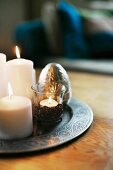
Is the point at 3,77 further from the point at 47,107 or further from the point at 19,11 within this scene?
the point at 19,11

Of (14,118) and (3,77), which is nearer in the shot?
(14,118)

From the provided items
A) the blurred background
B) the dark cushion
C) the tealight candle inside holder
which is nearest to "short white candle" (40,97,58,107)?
the tealight candle inside holder

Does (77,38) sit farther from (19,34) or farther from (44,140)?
(44,140)

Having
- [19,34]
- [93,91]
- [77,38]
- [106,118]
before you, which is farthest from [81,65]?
[106,118]

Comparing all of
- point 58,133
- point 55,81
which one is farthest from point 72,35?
point 58,133

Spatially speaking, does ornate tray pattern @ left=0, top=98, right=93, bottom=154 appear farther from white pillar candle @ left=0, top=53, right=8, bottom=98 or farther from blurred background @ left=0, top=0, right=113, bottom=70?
blurred background @ left=0, top=0, right=113, bottom=70

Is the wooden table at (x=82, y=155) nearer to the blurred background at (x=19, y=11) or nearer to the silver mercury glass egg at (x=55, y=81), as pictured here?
the silver mercury glass egg at (x=55, y=81)

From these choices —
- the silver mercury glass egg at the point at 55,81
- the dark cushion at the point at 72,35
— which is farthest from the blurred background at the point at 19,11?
the silver mercury glass egg at the point at 55,81
